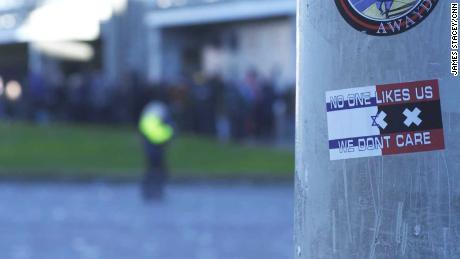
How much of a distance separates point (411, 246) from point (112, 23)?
28.6 m

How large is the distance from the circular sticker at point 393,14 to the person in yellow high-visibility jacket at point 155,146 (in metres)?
11.0

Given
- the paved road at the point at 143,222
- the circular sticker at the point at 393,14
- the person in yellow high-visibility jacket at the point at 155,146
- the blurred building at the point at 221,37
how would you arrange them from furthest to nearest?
the blurred building at the point at 221,37 → the person in yellow high-visibility jacket at the point at 155,146 → the paved road at the point at 143,222 → the circular sticker at the point at 393,14

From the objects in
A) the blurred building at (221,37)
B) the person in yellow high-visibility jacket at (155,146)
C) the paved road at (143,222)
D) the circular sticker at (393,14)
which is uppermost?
the blurred building at (221,37)

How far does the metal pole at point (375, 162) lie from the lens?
7.56 feet

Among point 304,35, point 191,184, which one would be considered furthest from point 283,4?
point 304,35

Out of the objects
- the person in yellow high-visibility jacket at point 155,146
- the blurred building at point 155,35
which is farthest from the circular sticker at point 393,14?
the blurred building at point 155,35

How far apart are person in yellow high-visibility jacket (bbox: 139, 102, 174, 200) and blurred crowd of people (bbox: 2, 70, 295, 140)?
6.48 meters

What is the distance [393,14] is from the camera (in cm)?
231

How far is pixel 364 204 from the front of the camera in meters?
2.38

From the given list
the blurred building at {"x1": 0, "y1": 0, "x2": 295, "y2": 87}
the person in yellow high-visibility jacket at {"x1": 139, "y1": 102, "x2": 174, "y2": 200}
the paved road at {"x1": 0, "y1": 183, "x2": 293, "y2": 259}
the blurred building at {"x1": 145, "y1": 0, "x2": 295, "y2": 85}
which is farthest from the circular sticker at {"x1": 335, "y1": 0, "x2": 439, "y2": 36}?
the blurred building at {"x1": 0, "y1": 0, "x2": 295, "y2": 87}

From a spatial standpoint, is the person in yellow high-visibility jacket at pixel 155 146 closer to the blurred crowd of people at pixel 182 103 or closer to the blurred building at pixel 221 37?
the blurred crowd of people at pixel 182 103

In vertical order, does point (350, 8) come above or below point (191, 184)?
above

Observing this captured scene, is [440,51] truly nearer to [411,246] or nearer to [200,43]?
[411,246]

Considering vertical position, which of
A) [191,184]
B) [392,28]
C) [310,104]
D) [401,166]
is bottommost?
[191,184]
